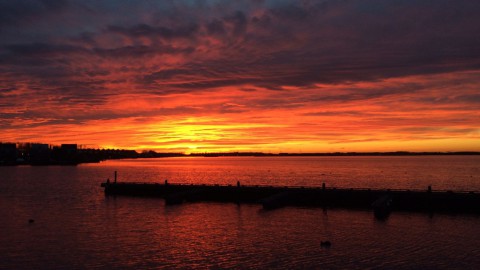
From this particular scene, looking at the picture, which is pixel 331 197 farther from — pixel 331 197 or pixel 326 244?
pixel 326 244

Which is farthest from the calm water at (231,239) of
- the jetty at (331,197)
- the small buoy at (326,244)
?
the jetty at (331,197)

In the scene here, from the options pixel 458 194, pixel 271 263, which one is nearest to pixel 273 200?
pixel 458 194

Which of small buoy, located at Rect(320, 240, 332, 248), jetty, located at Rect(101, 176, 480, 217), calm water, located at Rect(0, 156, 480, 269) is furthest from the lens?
jetty, located at Rect(101, 176, 480, 217)

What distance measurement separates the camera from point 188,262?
104ft

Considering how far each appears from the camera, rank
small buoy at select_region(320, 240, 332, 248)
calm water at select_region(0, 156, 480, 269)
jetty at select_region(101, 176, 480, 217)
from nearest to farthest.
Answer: calm water at select_region(0, 156, 480, 269), small buoy at select_region(320, 240, 332, 248), jetty at select_region(101, 176, 480, 217)

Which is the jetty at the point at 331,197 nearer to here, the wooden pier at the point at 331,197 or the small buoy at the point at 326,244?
the wooden pier at the point at 331,197

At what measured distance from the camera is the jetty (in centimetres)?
5181

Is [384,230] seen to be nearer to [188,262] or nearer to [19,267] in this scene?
[188,262]

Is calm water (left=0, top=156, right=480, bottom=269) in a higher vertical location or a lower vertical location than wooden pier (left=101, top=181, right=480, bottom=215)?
lower

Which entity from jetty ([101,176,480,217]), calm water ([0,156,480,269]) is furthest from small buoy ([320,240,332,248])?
jetty ([101,176,480,217])

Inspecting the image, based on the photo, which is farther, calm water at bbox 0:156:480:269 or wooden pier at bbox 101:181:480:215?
wooden pier at bbox 101:181:480:215

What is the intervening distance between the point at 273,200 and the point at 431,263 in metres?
28.9

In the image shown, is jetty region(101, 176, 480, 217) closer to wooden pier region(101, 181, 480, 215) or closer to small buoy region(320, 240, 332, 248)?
wooden pier region(101, 181, 480, 215)

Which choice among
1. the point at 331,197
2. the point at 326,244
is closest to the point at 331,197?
the point at 331,197
